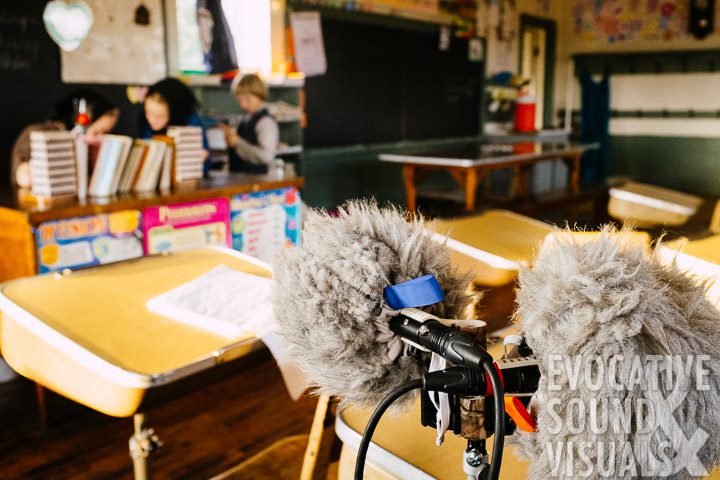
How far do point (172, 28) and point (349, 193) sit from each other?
2.21 m

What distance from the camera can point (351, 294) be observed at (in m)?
0.69

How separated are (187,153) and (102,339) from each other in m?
2.36

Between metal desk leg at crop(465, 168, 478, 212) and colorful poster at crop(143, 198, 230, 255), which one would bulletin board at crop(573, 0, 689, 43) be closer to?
metal desk leg at crop(465, 168, 478, 212)

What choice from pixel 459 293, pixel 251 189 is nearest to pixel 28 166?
pixel 251 189

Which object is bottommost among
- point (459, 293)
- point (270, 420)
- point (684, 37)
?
point (270, 420)

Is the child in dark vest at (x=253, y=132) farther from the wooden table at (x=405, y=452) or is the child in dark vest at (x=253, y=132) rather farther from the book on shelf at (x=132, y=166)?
the wooden table at (x=405, y=452)

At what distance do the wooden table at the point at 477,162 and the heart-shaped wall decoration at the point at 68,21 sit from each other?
231cm

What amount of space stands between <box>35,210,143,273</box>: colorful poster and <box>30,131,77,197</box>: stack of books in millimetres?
268

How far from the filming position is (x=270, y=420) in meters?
2.62

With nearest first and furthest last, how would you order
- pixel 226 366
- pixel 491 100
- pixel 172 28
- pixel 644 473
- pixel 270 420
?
1. pixel 644 473
2. pixel 226 366
3. pixel 270 420
4. pixel 172 28
5. pixel 491 100

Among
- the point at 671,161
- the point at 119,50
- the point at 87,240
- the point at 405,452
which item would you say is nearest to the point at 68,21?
the point at 119,50

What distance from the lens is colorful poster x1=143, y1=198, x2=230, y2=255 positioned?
2.96 metres

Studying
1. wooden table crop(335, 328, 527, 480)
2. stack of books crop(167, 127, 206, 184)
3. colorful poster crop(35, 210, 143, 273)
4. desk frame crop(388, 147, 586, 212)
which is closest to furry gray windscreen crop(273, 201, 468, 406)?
wooden table crop(335, 328, 527, 480)

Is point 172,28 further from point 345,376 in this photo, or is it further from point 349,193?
point 345,376
